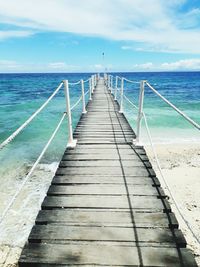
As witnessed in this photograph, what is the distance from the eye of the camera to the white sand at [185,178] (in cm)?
517

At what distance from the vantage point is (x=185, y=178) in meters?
7.50

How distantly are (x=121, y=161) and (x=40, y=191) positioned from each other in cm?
317

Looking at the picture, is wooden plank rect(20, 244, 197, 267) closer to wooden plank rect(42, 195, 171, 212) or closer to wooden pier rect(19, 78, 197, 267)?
wooden pier rect(19, 78, 197, 267)

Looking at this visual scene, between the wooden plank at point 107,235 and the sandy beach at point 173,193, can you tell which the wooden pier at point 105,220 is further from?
the sandy beach at point 173,193

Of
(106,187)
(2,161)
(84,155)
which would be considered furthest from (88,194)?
(2,161)

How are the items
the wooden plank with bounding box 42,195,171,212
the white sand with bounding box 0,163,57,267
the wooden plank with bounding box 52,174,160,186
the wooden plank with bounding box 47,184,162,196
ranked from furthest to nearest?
the white sand with bounding box 0,163,57,267, the wooden plank with bounding box 52,174,160,186, the wooden plank with bounding box 47,184,162,196, the wooden plank with bounding box 42,195,171,212

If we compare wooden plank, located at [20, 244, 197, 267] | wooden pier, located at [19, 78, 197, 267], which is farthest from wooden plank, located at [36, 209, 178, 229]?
wooden plank, located at [20, 244, 197, 267]

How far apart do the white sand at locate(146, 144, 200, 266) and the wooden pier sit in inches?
74.0

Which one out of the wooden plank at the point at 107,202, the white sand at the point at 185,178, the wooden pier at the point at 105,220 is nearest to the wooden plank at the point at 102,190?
the wooden pier at the point at 105,220

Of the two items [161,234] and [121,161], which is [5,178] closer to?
[121,161]

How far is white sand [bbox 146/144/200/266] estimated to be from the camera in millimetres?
5171

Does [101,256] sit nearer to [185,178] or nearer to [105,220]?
[105,220]

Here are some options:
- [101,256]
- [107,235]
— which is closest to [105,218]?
[107,235]

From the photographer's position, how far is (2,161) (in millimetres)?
9344
